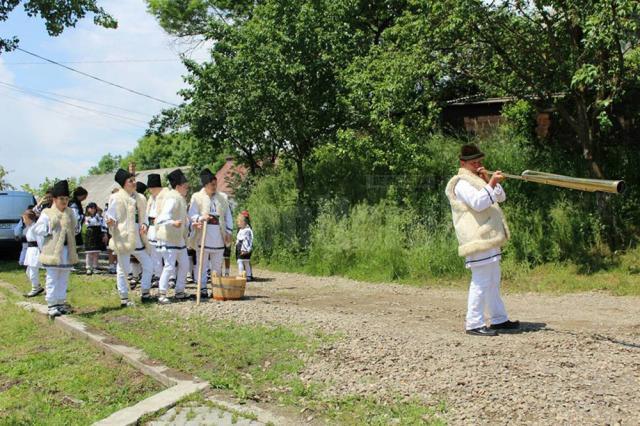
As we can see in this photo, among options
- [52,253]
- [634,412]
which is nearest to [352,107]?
[52,253]

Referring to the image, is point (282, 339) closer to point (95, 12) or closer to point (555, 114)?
point (555, 114)

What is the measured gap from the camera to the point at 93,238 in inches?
565

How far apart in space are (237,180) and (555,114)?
10671 millimetres

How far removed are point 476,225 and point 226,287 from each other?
4.30 m

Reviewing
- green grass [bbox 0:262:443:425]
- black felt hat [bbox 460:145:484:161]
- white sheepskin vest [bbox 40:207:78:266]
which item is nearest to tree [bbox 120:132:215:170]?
white sheepskin vest [bbox 40:207:78:266]

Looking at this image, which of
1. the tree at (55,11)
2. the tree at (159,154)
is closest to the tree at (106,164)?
the tree at (159,154)

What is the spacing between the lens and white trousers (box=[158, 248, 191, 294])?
9.53 meters

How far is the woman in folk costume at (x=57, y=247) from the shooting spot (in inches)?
345

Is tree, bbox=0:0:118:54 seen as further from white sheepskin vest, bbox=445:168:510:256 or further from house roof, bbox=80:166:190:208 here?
house roof, bbox=80:166:190:208

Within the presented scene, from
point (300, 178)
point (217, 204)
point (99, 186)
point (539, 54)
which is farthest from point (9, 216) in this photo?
point (99, 186)

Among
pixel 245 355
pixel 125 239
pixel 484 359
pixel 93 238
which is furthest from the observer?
pixel 93 238

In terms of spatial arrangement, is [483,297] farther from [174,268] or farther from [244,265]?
[244,265]

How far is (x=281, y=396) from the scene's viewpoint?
5266 millimetres

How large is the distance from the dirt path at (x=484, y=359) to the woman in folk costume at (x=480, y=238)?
0.31m
